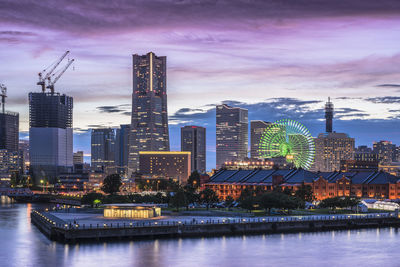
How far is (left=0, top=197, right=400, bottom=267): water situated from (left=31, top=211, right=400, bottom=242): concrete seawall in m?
2.71

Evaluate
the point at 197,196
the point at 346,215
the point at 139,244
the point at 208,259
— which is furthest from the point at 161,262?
the point at 197,196

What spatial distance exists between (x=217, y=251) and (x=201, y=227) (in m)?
15.7

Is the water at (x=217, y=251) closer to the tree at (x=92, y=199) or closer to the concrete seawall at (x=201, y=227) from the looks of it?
the concrete seawall at (x=201, y=227)

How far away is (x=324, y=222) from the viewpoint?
128 metres

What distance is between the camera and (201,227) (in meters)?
115

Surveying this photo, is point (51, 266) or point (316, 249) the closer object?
point (51, 266)

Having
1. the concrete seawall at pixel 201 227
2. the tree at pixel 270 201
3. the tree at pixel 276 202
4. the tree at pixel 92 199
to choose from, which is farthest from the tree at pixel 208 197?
the concrete seawall at pixel 201 227

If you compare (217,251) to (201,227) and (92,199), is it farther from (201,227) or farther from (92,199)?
(92,199)

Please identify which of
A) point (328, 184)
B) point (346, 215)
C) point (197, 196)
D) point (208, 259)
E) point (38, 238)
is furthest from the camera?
point (328, 184)

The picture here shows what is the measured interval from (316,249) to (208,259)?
20226 mm

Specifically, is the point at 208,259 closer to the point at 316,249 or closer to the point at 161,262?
the point at 161,262

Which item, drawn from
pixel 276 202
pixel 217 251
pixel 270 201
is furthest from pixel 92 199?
pixel 217 251

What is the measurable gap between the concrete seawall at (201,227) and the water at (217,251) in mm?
2708

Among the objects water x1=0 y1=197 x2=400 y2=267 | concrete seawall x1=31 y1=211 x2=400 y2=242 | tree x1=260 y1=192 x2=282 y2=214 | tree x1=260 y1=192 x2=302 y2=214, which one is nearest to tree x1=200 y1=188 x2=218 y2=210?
tree x1=260 y1=192 x2=302 y2=214
